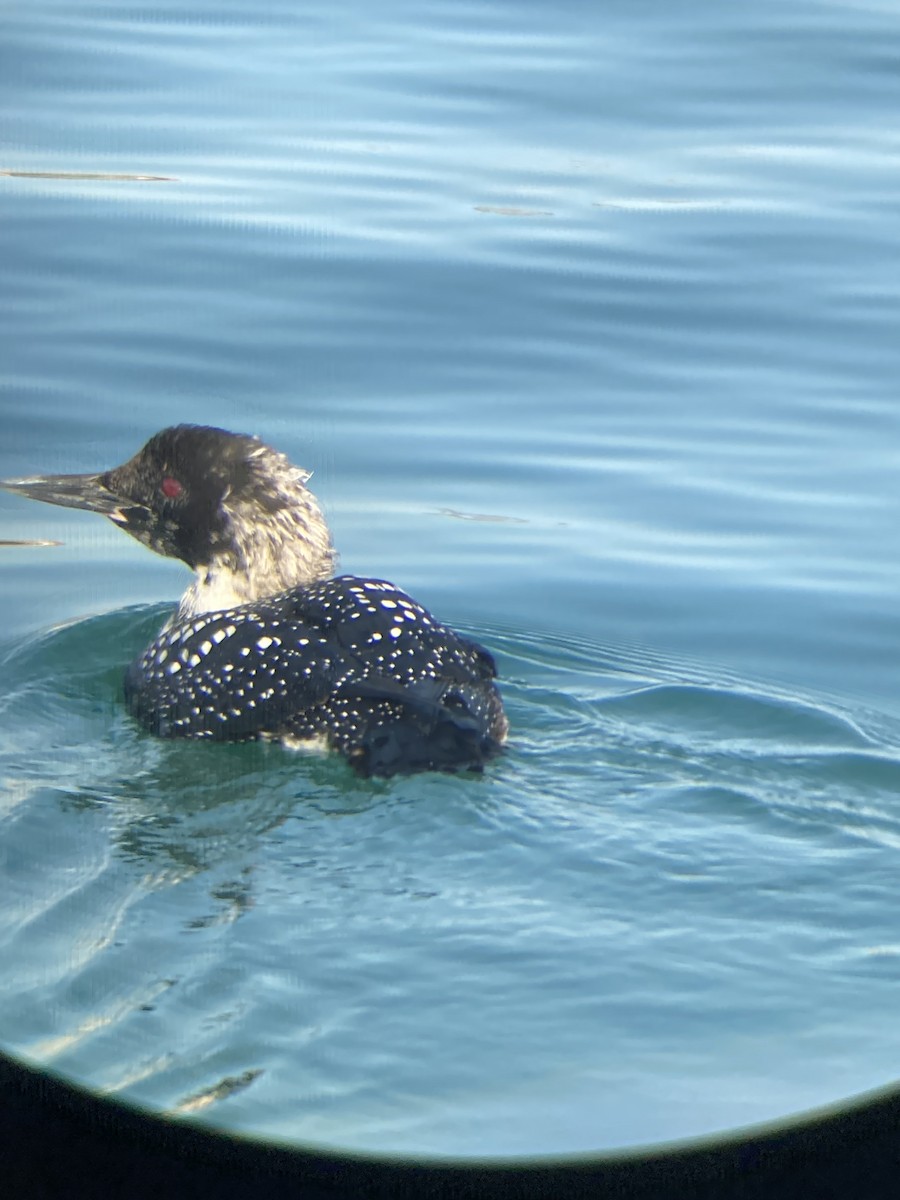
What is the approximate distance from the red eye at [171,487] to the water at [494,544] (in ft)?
1.39

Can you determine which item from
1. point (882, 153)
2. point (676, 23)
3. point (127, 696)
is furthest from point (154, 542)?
point (676, 23)

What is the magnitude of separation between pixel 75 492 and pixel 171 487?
11.4 inches

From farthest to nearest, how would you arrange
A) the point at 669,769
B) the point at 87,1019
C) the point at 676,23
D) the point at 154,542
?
the point at 676,23, the point at 154,542, the point at 669,769, the point at 87,1019

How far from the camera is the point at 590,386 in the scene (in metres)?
5.73

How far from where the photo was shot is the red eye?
454 centimetres

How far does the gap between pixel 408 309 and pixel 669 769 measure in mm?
2697

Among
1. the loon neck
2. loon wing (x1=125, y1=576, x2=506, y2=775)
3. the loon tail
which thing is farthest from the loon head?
the loon tail

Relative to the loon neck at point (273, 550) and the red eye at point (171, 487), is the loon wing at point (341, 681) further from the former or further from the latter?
the red eye at point (171, 487)

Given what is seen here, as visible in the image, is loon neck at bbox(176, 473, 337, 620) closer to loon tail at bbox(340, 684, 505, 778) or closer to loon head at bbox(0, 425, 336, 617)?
loon head at bbox(0, 425, 336, 617)

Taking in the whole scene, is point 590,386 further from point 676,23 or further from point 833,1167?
point 833,1167

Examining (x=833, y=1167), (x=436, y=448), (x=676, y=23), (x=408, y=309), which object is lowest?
(x=833, y=1167)

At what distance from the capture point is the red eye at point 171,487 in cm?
454

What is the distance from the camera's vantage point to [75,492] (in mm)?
4625

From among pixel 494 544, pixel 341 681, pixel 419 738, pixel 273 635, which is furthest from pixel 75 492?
pixel 419 738
